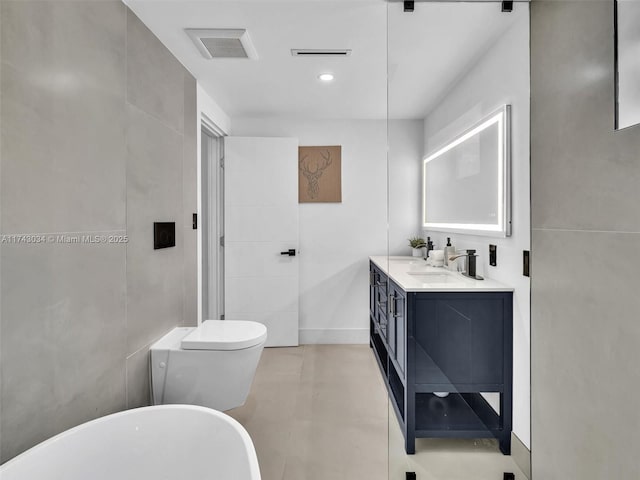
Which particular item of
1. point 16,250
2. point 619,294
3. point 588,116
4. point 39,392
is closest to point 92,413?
point 39,392

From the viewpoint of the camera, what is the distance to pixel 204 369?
1.78 metres

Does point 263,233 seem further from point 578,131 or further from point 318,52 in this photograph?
point 578,131

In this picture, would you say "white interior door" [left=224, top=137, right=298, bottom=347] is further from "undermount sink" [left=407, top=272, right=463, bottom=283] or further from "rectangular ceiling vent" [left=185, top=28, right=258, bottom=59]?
"undermount sink" [left=407, top=272, right=463, bottom=283]

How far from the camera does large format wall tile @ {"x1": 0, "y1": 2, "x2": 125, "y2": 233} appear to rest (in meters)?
1.04

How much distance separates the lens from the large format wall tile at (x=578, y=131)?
3.83 feet

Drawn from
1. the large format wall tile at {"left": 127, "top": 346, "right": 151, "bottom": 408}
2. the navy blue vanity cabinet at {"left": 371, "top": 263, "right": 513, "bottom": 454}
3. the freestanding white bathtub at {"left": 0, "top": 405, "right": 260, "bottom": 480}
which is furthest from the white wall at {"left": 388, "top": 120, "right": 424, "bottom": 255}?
the large format wall tile at {"left": 127, "top": 346, "right": 151, "bottom": 408}

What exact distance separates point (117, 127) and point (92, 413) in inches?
47.9

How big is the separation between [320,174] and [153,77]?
3.68ft

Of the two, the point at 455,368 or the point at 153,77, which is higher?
the point at 153,77

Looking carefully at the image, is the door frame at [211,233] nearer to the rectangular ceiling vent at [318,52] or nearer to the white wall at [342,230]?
the white wall at [342,230]

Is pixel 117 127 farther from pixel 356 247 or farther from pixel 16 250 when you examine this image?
pixel 356 247

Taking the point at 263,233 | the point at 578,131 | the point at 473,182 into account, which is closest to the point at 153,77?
the point at 263,233

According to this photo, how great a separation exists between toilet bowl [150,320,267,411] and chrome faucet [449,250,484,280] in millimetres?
1082

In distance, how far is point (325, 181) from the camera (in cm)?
241
